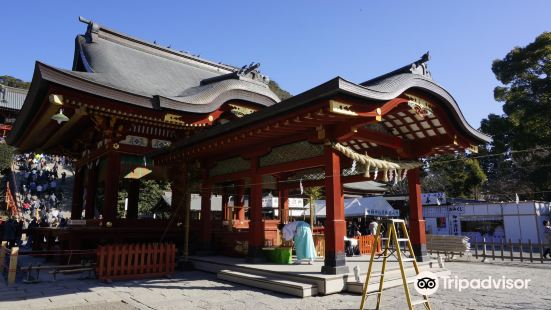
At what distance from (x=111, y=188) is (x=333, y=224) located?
715 cm

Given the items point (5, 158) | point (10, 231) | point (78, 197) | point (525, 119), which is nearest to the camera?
point (10, 231)

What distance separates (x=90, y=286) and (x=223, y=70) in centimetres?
1429

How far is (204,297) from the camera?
22.9 feet

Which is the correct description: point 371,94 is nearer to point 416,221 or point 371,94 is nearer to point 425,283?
point 425,283

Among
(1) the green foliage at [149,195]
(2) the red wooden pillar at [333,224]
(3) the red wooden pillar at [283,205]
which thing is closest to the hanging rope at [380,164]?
(2) the red wooden pillar at [333,224]

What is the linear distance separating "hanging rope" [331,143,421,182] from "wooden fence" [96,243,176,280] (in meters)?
5.40

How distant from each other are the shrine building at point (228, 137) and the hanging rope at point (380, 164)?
0.12 ft

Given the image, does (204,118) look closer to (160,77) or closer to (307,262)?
(160,77)

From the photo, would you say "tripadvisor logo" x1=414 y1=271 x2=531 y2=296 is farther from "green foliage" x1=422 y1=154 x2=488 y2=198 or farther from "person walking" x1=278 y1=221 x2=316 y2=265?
"green foliage" x1=422 y1=154 x2=488 y2=198

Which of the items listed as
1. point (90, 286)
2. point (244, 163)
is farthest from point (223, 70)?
point (90, 286)

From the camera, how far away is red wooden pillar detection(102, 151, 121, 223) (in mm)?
10906

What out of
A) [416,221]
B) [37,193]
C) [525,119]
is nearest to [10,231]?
[416,221]

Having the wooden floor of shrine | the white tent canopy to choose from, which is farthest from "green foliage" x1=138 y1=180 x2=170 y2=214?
the wooden floor of shrine

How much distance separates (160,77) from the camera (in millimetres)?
15023
